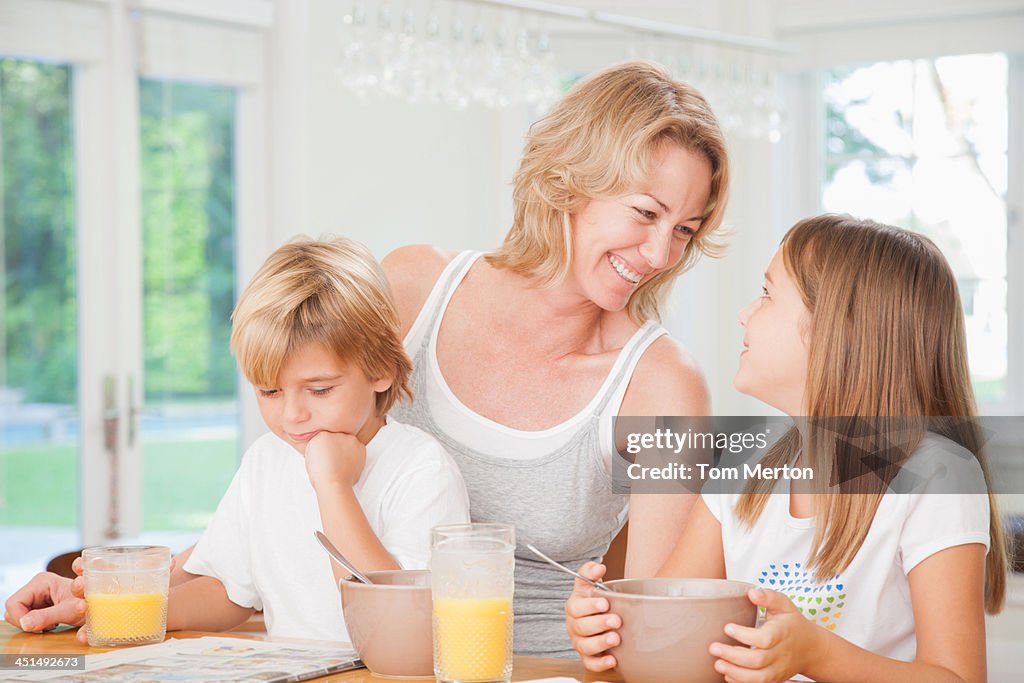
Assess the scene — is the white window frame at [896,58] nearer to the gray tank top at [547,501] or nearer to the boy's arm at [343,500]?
the gray tank top at [547,501]

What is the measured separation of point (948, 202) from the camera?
4.35 m

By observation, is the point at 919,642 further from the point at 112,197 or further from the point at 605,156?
the point at 112,197

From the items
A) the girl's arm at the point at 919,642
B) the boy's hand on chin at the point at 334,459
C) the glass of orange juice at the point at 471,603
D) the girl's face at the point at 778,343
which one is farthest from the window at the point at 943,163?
the glass of orange juice at the point at 471,603

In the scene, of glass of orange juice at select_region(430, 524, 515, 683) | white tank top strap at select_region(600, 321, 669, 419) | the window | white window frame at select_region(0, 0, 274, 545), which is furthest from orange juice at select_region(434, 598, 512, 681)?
the window

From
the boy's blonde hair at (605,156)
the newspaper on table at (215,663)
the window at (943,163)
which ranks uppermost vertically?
the window at (943,163)

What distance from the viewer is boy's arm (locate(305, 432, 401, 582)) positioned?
1276 millimetres

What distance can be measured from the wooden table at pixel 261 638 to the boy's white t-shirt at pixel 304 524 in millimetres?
120

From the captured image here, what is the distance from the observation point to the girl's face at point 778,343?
1.42 meters

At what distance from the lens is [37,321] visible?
3.81 metres

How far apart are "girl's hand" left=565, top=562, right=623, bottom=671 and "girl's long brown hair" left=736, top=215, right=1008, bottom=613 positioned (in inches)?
15.4

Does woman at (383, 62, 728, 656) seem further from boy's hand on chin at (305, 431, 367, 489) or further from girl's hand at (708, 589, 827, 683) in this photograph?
girl's hand at (708, 589, 827, 683)

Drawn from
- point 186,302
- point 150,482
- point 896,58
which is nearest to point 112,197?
point 186,302

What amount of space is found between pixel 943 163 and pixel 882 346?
3.26m

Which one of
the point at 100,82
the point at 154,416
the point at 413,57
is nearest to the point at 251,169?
the point at 100,82
